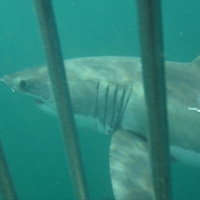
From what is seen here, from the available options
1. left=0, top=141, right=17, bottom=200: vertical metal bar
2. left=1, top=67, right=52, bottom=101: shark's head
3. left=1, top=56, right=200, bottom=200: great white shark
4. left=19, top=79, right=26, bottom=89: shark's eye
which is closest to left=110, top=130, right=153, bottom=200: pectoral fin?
left=1, top=56, right=200, bottom=200: great white shark

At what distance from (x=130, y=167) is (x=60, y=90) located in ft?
5.64

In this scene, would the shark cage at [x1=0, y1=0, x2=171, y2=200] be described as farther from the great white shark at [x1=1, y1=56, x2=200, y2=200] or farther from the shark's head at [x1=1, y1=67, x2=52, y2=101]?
the shark's head at [x1=1, y1=67, x2=52, y2=101]

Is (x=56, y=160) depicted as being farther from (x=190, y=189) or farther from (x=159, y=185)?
(x=159, y=185)

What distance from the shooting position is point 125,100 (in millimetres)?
4113

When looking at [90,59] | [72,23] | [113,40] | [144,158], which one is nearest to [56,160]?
[90,59]

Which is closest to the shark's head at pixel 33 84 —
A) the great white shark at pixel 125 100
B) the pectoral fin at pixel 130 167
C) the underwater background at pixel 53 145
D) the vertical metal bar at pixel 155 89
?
the great white shark at pixel 125 100

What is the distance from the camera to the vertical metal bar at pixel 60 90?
5.11 ft

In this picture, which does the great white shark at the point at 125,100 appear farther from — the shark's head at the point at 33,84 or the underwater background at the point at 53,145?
the underwater background at the point at 53,145

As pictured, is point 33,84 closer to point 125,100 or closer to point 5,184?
point 125,100

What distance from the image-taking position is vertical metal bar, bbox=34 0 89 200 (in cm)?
156

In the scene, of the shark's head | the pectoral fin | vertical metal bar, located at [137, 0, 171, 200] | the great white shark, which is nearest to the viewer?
vertical metal bar, located at [137, 0, 171, 200]

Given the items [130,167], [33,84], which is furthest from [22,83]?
[130,167]

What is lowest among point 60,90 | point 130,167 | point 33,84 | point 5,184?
point 130,167

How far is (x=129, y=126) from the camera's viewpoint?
4.11 m
